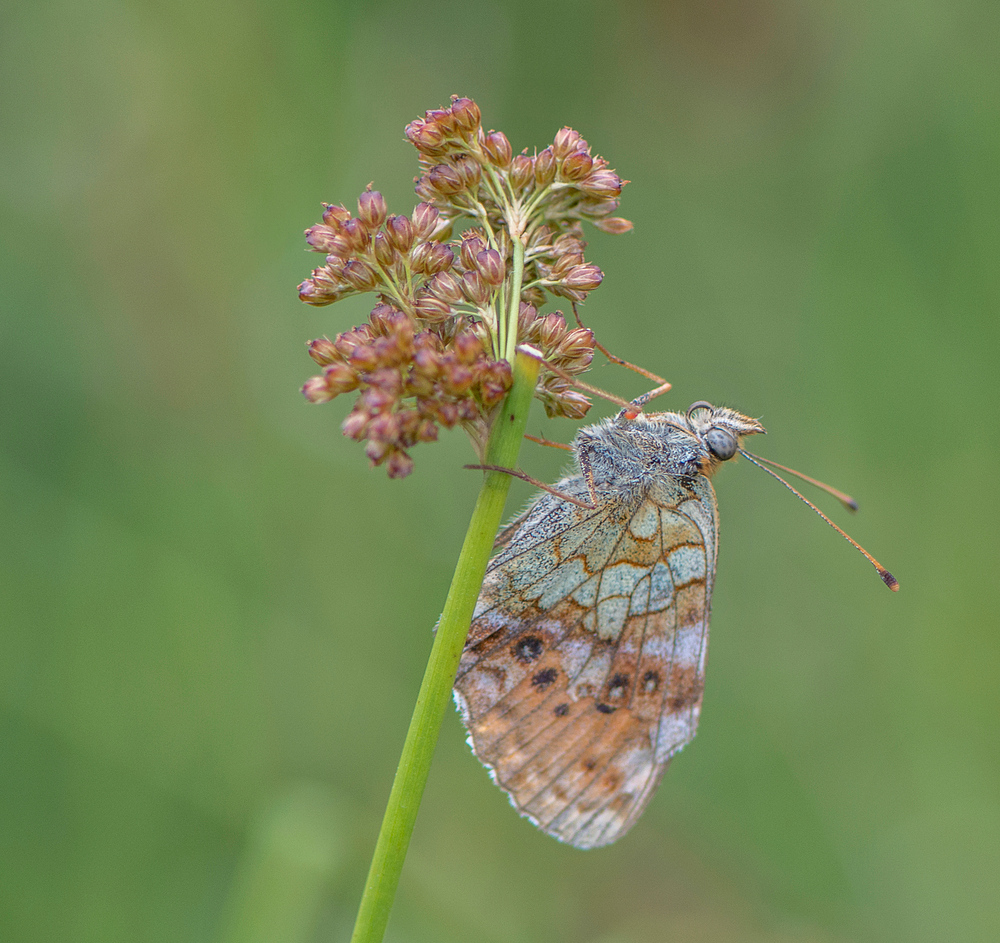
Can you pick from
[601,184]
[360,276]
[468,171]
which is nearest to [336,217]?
[360,276]

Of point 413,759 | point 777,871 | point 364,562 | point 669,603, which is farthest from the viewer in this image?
point 364,562

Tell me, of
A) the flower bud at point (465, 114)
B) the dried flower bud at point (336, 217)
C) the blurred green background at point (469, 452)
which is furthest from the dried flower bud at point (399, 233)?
the blurred green background at point (469, 452)

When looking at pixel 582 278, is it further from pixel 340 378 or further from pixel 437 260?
pixel 340 378

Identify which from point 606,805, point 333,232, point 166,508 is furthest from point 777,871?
point 333,232

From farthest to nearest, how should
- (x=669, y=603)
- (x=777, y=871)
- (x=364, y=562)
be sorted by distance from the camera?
(x=364, y=562) < (x=777, y=871) < (x=669, y=603)

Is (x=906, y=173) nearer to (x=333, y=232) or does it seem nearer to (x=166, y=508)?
(x=333, y=232)
